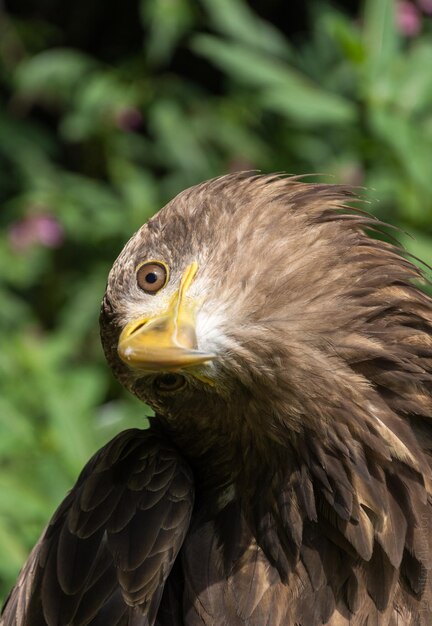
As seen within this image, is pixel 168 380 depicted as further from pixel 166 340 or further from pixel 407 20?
pixel 407 20

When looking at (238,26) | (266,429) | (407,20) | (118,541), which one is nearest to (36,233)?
(238,26)

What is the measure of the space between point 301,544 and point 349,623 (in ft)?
0.58

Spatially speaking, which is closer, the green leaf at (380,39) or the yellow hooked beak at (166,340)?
the yellow hooked beak at (166,340)

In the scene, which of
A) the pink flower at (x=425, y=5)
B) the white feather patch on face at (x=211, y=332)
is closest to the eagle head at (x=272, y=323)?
the white feather patch on face at (x=211, y=332)

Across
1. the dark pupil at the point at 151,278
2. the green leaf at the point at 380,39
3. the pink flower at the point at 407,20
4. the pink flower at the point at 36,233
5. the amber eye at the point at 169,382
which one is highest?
the pink flower at the point at 407,20

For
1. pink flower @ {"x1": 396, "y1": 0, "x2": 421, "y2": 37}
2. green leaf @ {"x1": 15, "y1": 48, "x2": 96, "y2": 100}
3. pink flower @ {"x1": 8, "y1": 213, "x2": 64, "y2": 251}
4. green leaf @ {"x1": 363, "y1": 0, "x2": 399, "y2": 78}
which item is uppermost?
pink flower @ {"x1": 396, "y1": 0, "x2": 421, "y2": 37}

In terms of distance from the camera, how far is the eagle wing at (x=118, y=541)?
2277mm

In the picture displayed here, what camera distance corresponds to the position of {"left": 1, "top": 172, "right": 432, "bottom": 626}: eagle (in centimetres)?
212

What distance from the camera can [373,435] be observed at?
85.1 inches

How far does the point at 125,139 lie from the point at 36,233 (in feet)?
2.71

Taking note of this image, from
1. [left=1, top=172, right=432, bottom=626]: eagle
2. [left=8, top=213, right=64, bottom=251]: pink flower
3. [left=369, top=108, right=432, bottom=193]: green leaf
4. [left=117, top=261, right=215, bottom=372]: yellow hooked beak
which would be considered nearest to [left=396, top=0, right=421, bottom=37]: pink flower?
[left=369, top=108, right=432, bottom=193]: green leaf

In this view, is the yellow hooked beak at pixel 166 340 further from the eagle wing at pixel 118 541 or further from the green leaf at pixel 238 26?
the green leaf at pixel 238 26

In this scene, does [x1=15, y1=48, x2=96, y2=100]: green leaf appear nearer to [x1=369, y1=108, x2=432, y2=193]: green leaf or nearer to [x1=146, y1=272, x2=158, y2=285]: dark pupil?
[x1=369, y1=108, x2=432, y2=193]: green leaf

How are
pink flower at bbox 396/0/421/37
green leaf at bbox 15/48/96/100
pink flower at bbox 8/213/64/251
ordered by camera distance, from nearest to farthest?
pink flower at bbox 396/0/421/37
pink flower at bbox 8/213/64/251
green leaf at bbox 15/48/96/100
